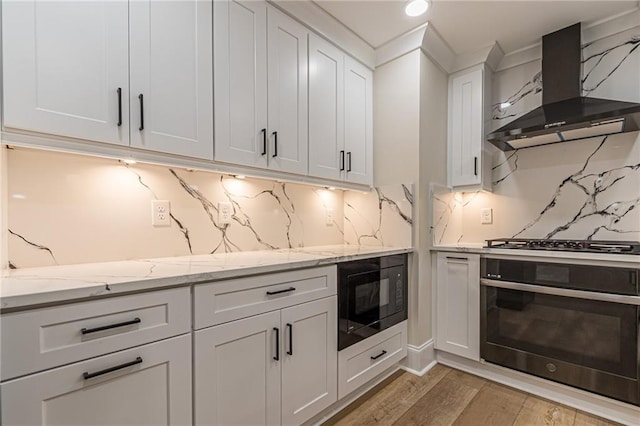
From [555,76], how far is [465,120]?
0.64 m

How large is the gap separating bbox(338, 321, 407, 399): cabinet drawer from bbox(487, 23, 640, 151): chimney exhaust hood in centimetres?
162

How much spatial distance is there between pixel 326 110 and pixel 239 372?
65.5 inches

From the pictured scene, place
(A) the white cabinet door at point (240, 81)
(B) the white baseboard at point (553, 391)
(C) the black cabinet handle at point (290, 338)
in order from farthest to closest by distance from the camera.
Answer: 1. (B) the white baseboard at point (553, 391)
2. (A) the white cabinet door at point (240, 81)
3. (C) the black cabinet handle at point (290, 338)

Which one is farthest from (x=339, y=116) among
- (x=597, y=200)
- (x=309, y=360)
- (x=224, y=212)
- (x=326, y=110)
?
(x=597, y=200)

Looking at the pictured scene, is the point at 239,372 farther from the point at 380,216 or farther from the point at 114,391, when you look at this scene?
the point at 380,216

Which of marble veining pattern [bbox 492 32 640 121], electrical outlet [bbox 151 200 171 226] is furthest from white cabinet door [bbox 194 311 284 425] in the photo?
marble veining pattern [bbox 492 32 640 121]

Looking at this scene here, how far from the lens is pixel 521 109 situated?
2.50 meters

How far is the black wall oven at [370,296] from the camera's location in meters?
1.69

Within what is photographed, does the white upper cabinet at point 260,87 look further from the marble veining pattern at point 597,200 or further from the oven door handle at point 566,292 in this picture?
the marble veining pattern at point 597,200

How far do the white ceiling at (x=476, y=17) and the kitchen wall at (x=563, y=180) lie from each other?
0.30 metres

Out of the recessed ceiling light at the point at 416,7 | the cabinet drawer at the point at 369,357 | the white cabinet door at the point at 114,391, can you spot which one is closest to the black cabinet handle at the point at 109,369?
the white cabinet door at the point at 114,391

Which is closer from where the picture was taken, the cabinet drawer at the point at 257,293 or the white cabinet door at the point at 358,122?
the cabinet drawer at the point at 257,293

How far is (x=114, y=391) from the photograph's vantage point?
36.4 inches

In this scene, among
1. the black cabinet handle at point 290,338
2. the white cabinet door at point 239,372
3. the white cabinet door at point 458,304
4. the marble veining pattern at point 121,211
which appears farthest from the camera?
the white cabinet door at point 458,304
